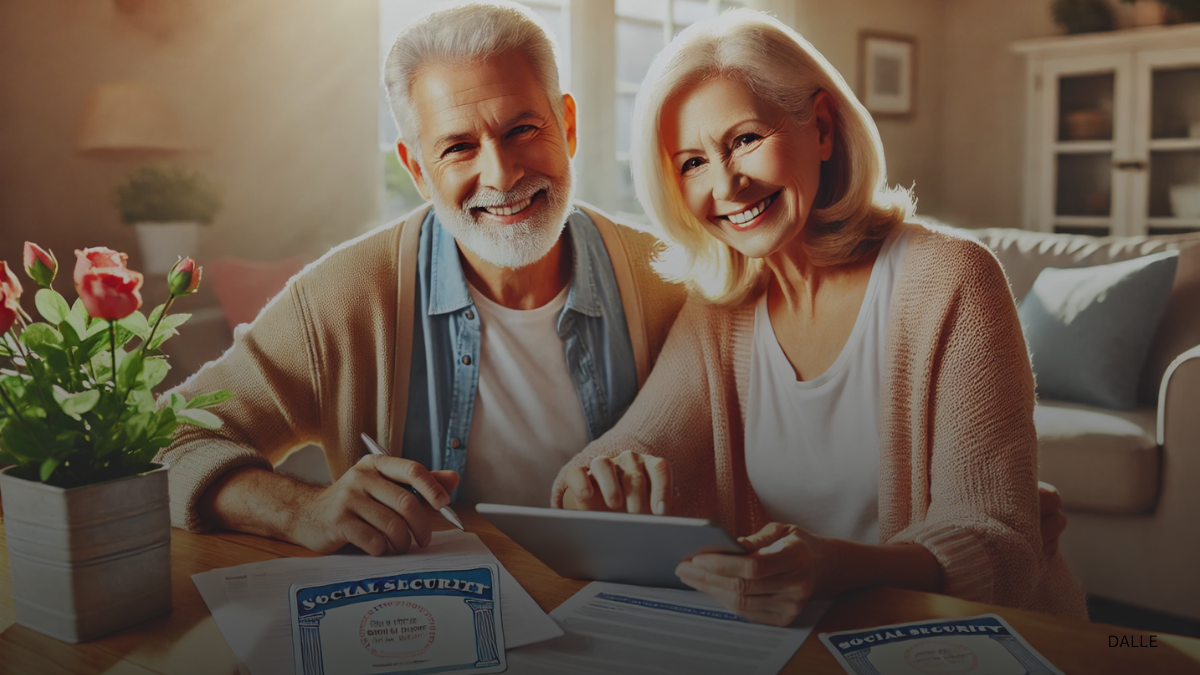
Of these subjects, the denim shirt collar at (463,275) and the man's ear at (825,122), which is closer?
the man's ear at (825,122)

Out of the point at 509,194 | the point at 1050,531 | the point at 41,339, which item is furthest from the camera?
the point at 509,194

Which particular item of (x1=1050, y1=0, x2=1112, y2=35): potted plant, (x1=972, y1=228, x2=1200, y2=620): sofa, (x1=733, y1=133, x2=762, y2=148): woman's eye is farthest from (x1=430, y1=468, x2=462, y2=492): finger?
(x1=1050, y1=0, x2=1112, y2=35): potted plant

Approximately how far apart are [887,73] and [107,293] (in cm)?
503

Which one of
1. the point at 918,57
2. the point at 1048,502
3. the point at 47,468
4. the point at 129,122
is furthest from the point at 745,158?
the point at 918,57

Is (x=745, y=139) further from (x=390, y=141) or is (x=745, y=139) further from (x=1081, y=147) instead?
(x=1081, y=147)

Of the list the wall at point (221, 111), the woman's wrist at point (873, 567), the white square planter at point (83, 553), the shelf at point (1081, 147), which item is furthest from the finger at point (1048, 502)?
the shelf at point (1081, 147)

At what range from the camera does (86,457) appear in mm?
850

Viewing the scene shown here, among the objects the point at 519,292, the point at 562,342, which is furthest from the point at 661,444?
the point at 519,292

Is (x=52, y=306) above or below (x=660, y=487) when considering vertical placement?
above

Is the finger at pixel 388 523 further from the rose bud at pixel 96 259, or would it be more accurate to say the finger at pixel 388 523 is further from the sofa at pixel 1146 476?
the sofa at pixel 1146 476

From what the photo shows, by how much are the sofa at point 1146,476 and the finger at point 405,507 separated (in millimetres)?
1715

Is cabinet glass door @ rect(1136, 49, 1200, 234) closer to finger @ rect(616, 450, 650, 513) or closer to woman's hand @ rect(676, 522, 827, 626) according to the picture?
finger @ rect(616, 450, 650, 513)

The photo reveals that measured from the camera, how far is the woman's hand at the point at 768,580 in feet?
2.74

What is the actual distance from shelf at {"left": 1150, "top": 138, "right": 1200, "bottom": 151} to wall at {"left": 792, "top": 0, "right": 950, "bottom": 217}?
114 centimetres
